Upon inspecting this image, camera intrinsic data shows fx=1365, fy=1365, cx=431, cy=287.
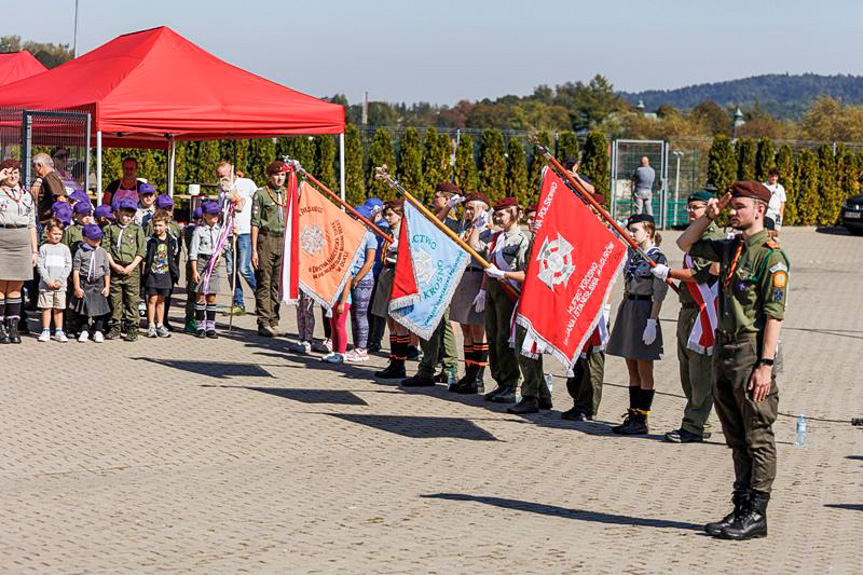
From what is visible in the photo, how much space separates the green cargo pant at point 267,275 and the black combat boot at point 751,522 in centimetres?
939

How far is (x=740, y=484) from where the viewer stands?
25.9ft

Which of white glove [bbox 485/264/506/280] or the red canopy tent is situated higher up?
the red canopy tent

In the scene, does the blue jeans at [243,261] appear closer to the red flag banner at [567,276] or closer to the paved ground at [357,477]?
the paved ground at [357,477]

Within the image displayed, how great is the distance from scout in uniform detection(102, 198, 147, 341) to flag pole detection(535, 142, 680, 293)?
6176mm

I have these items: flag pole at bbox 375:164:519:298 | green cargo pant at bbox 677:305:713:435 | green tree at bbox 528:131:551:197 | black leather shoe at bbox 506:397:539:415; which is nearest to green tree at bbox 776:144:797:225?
green tree at bbox 528:131:551:197

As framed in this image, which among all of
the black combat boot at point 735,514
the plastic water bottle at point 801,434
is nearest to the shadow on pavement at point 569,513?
the black combat boot at point 735,514

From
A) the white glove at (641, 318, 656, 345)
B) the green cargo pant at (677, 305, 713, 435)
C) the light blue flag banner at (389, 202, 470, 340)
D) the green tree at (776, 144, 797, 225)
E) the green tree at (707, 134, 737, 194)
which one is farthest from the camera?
the green tree at (776, 144, 797, 225)

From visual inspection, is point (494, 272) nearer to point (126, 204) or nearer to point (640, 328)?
point (640, 328)

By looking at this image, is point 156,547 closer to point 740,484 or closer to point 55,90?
point 740,484

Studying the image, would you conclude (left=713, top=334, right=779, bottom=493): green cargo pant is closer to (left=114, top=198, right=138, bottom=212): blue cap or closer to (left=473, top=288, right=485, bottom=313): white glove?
(left=473, top=288, right=485, bottom=313): white glove

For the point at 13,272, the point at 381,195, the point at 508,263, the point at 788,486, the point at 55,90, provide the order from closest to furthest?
the point at 788,486, the point at 508,263, the point at 13,272, the point at 55,90, the point at 381,195

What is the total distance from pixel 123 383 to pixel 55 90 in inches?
253

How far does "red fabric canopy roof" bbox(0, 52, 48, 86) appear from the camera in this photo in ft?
82.9

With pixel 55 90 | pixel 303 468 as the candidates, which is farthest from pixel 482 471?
pixel 55 90
